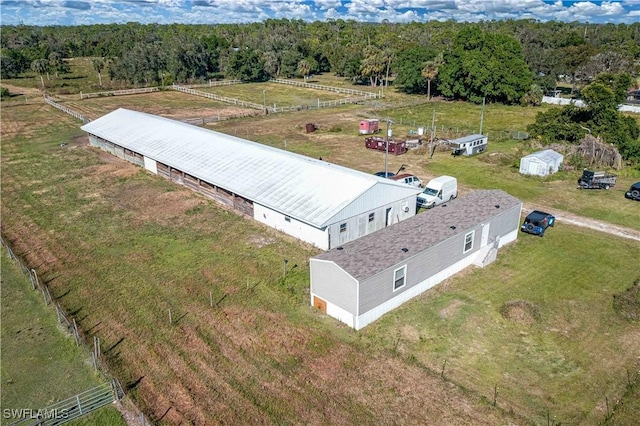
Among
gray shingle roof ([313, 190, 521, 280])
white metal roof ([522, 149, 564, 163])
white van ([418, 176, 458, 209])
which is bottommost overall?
white van ([418, 176, 458, 209])

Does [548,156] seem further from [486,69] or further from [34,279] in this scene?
[34,279]

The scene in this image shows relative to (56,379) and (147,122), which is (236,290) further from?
(147,122)

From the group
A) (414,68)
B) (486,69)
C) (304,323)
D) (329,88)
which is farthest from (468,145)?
(329,88)

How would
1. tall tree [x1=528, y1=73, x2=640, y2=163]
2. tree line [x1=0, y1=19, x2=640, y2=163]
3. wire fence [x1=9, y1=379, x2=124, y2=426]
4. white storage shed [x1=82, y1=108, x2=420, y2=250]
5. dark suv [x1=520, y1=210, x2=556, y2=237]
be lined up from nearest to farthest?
wire fence [x1=9, y1=379, x2=124, y2=426] < white storage shed [x1=82, y1=108, x2=420, y2=250] < dark suv [x1=520, y1=210, x2=556, y2=237] < tall tree [x1=528, y1=73, x2=640, y2=163] < tree line [x1=0, y1=19, x2=640, y2=163]

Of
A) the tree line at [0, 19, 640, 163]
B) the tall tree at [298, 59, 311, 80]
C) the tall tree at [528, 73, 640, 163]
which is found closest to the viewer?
the tall tree at [528, 73, 640, 163]

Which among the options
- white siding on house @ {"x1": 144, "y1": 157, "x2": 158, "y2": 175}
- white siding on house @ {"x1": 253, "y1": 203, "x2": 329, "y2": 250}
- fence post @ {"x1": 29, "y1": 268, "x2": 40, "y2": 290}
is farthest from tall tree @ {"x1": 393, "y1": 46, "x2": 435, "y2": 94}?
fence post @ {"x1": 29, "y1": 268, "x2": 40, "y2": 290}

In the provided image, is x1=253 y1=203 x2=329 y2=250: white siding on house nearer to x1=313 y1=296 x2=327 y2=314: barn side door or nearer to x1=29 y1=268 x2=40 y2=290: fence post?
x1=313 y1=296 x2=327 y2=314: barn side door
